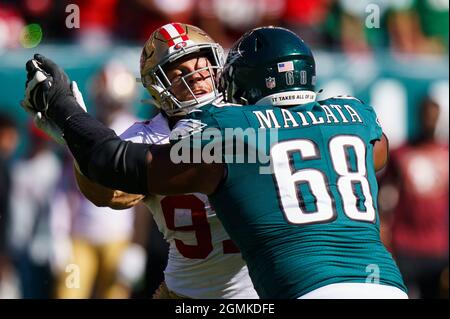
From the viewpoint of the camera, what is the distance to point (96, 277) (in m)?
7.19

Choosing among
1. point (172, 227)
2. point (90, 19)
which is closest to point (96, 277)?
point (90, 19)

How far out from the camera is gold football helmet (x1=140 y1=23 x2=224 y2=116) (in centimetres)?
430

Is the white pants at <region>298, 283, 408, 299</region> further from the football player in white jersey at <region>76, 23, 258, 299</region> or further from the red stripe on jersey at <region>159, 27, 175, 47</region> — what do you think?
the red stripe on jersey at <region>159, 27, 175, 47</region>

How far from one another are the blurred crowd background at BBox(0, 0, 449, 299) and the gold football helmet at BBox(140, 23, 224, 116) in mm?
2566

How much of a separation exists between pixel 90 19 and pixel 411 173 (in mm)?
3060

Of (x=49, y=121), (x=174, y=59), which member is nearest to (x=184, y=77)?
(x=174, y=59)

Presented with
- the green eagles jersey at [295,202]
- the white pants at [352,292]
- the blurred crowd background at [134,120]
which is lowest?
the blurred crowd background at [134,120]

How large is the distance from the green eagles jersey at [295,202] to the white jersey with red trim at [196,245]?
82cm

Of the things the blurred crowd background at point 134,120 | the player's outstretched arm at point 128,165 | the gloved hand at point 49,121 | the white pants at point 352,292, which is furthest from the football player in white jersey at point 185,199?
the blurred crowd background at point 134,120

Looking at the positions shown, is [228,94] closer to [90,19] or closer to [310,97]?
[310,97]

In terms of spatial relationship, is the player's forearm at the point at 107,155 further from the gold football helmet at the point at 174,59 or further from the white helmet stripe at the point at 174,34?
the white helmet stripe at the point at 174,34

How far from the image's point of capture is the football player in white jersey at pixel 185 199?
4168 millimetres

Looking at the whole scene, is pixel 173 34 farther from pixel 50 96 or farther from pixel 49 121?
pixel 50 96

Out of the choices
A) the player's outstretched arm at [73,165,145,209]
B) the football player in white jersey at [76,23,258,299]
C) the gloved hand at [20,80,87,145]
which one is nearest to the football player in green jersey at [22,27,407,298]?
the gloved hand at [20,80,87,145]
